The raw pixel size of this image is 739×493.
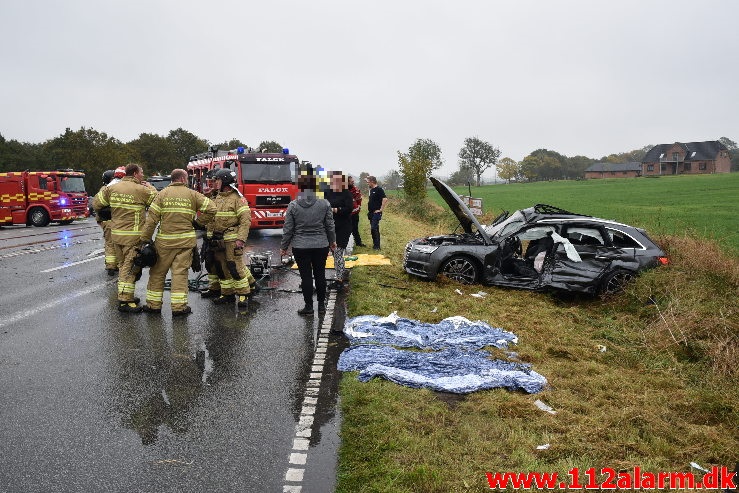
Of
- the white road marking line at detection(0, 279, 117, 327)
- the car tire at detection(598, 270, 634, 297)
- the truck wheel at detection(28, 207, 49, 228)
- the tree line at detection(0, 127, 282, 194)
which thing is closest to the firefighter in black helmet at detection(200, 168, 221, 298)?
the white road marking line at detection(0, 279, 117, 327)

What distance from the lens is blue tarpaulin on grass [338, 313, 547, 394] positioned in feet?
14.7

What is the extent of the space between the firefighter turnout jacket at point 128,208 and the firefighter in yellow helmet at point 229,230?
3.27 ft

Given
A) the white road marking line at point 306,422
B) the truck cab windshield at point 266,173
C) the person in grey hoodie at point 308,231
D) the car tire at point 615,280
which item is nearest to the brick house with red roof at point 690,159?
the truck cab windshield at point 266,173

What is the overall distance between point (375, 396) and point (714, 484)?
2344 millimetres

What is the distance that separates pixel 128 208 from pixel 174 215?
112 cm

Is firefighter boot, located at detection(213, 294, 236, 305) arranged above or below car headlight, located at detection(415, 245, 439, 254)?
below

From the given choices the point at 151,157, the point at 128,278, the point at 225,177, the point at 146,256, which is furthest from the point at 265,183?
the point at 151,157

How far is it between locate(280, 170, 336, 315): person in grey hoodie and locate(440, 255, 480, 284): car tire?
2.48 meters

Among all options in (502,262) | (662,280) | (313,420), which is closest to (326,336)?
(313,420)

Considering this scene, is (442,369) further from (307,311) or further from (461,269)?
(461,269)

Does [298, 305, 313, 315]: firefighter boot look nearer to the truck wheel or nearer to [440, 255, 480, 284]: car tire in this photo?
[440, 255, 480, 284]: car tire

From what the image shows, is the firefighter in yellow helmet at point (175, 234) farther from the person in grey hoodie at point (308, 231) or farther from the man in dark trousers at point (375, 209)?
the man in dark trousers at point (375, 209)

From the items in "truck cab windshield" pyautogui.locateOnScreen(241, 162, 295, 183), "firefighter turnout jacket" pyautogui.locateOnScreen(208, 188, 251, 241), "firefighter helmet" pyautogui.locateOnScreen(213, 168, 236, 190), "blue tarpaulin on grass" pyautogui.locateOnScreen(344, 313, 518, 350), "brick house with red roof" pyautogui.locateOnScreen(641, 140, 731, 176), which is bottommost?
"blue tarpaulin on grass" pyautogui.locateOnScreen(344, 313, 518, 350)

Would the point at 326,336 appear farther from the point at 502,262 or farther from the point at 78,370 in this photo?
the point at 502,262
